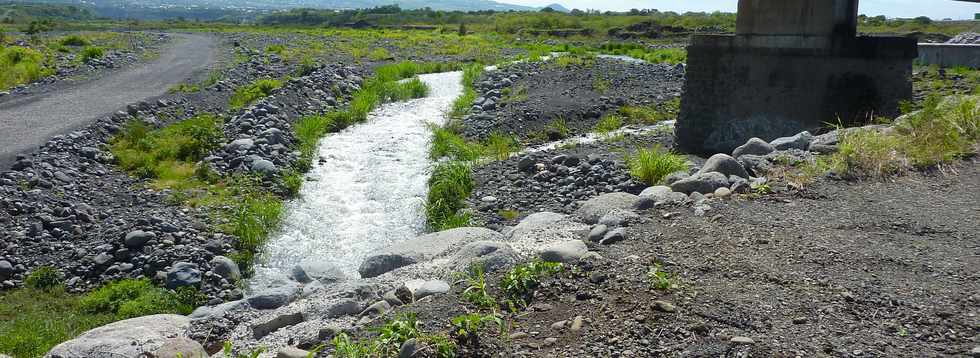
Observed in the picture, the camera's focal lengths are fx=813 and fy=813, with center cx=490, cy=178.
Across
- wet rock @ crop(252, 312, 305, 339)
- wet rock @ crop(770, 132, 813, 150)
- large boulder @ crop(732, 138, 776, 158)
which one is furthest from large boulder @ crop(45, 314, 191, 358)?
wet rock @ crop(770, 132, 813, 150)

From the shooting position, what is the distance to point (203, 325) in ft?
24.0

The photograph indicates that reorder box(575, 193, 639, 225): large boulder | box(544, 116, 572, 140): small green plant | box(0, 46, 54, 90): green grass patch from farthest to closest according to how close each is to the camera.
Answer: box(0, 46, 54, 90): green grass patch → box(544, 116, 572, 140): small green plant → box(575, 193, 639, 225): large boulder

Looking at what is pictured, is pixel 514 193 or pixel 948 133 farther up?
pixel 948 133

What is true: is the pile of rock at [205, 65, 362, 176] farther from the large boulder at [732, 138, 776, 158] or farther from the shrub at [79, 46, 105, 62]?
the shrub at [79, 46, 105, 62]

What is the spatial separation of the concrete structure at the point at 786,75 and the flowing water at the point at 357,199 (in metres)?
6.35

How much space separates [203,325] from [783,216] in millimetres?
5445

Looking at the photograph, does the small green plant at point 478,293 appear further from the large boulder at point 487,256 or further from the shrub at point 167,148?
the shrub at point 167,148

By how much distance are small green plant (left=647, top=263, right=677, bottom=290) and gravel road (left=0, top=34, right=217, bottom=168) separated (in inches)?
441

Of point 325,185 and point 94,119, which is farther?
point 94,119

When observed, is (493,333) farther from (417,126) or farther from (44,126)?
(417,126)

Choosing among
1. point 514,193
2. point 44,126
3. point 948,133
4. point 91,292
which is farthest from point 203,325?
point 44,126

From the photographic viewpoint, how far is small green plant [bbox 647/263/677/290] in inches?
230

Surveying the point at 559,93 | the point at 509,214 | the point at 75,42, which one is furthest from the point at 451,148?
the point at 75,42

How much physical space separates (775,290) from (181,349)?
4.42 metres
